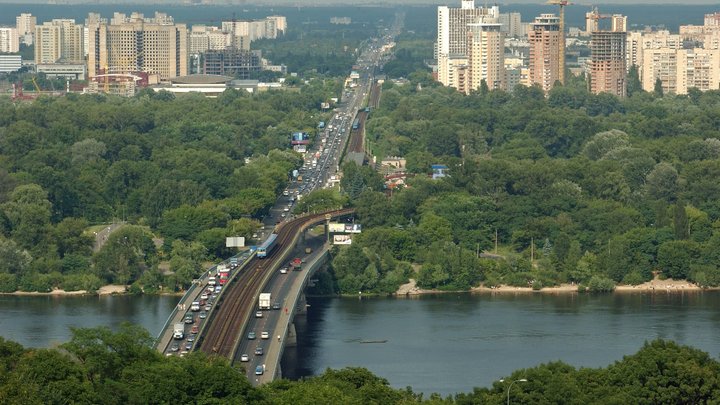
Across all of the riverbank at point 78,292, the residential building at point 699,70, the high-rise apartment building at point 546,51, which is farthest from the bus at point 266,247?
the residential building at point 699,70

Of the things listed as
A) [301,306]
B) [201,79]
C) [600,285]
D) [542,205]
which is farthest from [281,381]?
[201,79]

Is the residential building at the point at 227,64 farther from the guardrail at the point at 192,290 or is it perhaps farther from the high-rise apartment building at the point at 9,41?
the guardrail at the point at 192,290

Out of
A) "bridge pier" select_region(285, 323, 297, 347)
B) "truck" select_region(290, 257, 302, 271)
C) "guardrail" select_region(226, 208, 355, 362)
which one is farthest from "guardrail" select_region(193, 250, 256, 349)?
"bridge pier" select_region(285, 323, 297, 347)

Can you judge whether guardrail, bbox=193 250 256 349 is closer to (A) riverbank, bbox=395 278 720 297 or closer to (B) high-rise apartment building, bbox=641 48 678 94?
(A) riverbank, bbox=395 278 720 297

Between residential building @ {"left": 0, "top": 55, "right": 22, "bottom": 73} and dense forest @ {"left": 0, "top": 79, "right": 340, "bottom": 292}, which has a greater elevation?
residential building @ {"left": 0, "top": 55, "right": 22, "bottom": 73}

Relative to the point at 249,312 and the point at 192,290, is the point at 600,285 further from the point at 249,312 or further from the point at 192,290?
the point at 249,312

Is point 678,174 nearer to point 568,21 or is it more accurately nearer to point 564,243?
point 564,243

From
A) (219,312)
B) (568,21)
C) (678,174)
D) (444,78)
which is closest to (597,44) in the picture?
(444,78)

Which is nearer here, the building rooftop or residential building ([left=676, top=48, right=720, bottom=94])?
residential building ([left=676, top=48, right=720, bottom=94])
